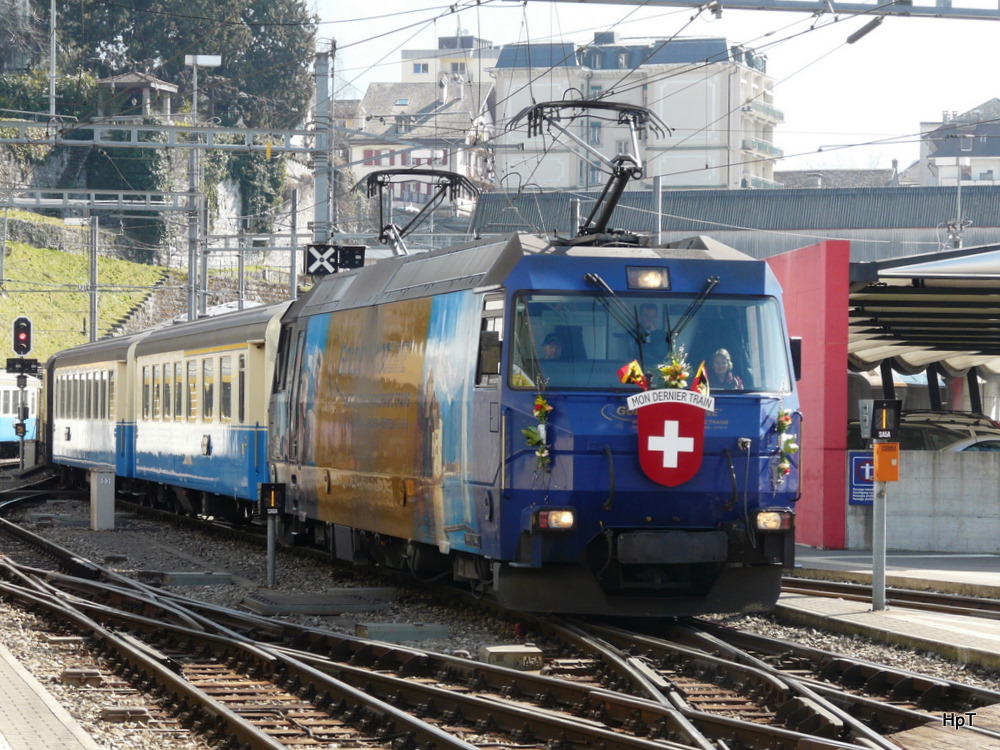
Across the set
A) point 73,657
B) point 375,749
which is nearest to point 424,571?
point 73,657

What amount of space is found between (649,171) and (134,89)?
36008 mm

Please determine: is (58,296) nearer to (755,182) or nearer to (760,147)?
(755,182)

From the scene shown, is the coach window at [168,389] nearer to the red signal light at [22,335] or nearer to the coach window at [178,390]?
the coach window at [178,390]

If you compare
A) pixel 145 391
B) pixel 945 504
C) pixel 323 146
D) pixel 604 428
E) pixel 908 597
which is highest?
pixel 323 146

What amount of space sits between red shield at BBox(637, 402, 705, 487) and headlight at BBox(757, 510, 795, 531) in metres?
0.66

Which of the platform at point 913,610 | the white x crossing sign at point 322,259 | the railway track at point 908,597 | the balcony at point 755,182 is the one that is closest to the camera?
the platform at point 913,610

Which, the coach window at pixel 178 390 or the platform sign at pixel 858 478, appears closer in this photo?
the platform sign at pixel 858 478

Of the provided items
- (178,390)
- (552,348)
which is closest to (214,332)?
(178,390)

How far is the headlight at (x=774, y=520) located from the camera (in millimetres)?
12281

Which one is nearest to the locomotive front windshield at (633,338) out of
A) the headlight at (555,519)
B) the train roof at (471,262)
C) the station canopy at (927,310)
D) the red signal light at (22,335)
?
the train roof at (471,262)

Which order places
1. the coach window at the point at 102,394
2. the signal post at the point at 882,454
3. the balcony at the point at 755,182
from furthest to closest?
the balcony at the point at 755,182 → the coach window at the point at 102,394 → the signal post at the point at 882,454

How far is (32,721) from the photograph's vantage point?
8.71 m

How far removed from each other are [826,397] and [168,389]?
11.6m

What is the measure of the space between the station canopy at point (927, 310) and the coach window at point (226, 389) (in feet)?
29.4
